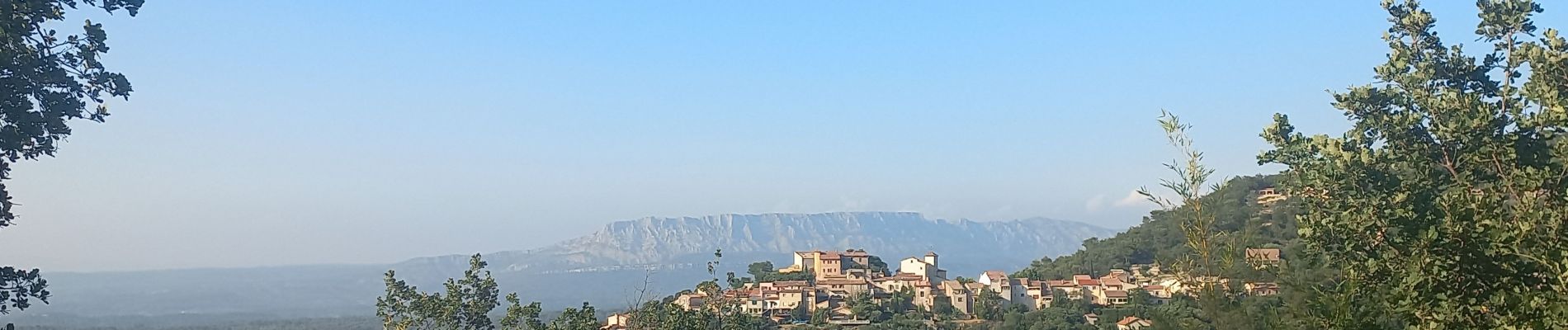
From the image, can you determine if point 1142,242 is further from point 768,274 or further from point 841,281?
point 768,274

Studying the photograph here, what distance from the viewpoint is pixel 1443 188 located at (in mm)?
7168

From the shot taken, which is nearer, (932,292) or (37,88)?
(37,88)

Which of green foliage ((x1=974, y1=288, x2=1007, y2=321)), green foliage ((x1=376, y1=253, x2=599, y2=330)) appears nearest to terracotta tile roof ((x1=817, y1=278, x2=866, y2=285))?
green foliage ((x1=974, y1=288, x2=1007, y2=321))

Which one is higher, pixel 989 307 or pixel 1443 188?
pixel 1443 188

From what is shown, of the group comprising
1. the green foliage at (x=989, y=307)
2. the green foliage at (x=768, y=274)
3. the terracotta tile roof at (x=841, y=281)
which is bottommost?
the green foliage at (x=989, y=307)

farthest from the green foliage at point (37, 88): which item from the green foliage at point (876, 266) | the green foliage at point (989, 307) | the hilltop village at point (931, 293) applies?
the green foliage at point (876, 266)

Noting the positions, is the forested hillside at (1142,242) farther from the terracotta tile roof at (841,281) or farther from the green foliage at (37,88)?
the green foliage at (37,88)

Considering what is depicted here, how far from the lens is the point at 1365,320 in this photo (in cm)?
520

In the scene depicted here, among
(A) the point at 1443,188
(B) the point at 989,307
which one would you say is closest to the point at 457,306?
(A) the point at 1443,188

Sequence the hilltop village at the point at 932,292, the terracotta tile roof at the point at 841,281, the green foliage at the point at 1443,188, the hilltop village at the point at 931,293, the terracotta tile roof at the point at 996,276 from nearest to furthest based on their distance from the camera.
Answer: the green foliage at the point at 1443,188
the hilltop village at the point at 931,293
the hilltop village at the point at 932,292
the terracotta tile roof at the point at 996,276
the terracotta tile roof at the point at 841,281

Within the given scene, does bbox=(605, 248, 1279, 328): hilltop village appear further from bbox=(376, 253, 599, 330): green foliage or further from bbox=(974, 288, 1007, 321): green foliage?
bbox=(376, 253, 599, 330): green foliage

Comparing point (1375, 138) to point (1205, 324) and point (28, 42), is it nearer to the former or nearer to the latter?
point (1205, 324)

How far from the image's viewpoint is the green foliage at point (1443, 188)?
5.19 metres

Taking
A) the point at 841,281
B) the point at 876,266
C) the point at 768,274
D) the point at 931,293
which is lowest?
the point at 931,293
